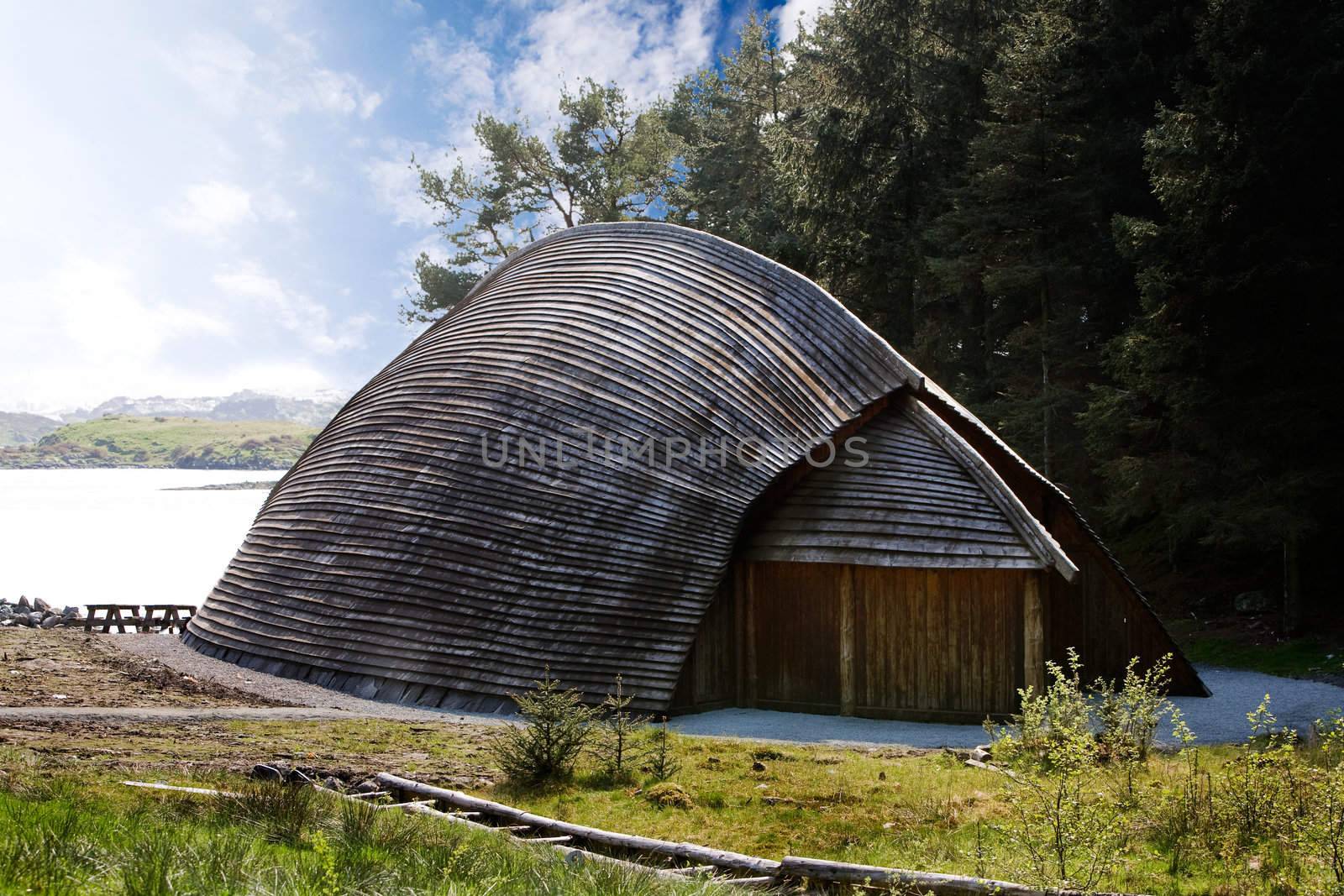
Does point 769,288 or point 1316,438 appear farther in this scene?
point 1316,438

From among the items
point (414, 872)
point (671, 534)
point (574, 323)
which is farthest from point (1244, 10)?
point (414, 872)

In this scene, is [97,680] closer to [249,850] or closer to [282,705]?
[282,705]

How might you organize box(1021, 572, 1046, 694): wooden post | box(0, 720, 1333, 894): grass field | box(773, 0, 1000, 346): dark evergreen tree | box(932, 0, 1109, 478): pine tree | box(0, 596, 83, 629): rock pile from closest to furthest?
box(0, 720, 1333, 894): grass field, box(1021, 572, 1046, 694): wooden post, box(0, 596, 83, 629): rock pile, box(932, 0, 1109, 478): pine tree, box(773, 0, 1000, 346): dark evergreen tree

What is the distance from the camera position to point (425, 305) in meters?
46.3

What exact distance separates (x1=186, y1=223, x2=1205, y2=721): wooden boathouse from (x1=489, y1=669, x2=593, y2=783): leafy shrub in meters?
2.65

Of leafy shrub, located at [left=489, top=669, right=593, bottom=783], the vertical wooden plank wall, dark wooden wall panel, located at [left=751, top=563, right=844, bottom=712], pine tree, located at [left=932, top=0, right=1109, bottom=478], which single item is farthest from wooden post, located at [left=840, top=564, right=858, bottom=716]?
pine tree, located at [left=932, top=0, right=1109, bottom=478]

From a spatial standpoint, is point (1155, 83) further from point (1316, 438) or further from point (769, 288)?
point (769, 288)

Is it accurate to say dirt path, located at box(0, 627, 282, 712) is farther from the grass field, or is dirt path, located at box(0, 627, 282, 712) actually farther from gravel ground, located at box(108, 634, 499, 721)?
the grass field

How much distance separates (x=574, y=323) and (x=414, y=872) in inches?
458

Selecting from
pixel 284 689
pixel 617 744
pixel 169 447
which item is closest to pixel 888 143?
pixel 284 689

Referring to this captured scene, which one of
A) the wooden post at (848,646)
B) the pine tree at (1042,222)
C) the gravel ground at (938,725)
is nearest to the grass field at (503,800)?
the gravel ground at (938,725)

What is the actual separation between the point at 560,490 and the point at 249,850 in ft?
29.5

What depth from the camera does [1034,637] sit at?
12.7 meters

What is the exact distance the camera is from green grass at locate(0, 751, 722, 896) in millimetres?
4184
